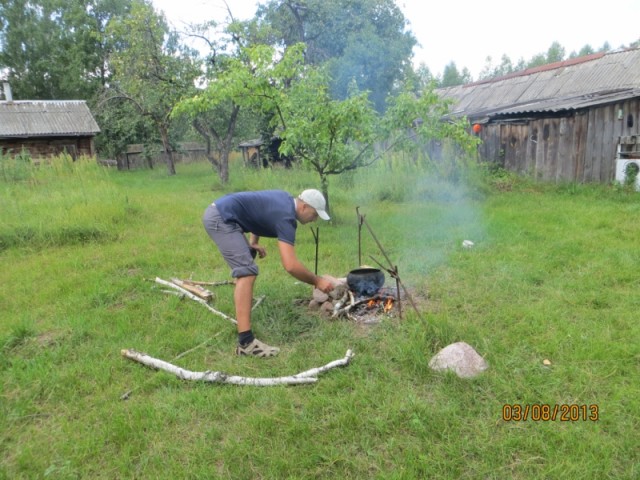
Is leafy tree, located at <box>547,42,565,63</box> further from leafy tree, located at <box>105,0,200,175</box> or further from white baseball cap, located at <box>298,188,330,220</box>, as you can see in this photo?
white baseball cap, located at <box>298,188,330,220</box>

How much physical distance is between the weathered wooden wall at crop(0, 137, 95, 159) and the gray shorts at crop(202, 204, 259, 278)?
Result: 18796mm

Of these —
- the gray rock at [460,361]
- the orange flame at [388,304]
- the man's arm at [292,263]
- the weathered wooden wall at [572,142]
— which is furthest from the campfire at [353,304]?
the weathered wooden wall at [572,142]

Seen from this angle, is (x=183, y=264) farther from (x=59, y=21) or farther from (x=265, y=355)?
(x=59, y=21)

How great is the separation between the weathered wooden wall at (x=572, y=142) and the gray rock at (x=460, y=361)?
866 centimetres

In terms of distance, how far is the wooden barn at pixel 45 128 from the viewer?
19.0 meters

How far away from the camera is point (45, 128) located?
19.6 metres

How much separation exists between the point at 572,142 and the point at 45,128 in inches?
828

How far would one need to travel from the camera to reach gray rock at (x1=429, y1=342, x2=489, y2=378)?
3111 millimetres

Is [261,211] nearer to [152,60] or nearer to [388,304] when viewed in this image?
[388,304]

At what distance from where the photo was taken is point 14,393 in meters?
3.13

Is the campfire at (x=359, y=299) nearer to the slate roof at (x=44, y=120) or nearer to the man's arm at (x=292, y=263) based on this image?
the man's arm at (x=292, y=263)

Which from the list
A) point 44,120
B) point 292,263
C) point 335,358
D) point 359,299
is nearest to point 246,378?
point 335,358

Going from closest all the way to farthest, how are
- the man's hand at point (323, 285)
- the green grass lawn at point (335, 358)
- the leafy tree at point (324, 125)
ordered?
the green grass lawn at point (335, 358)
the man's hand at point (323, 285)
the leafy tree at point (324, 125)
